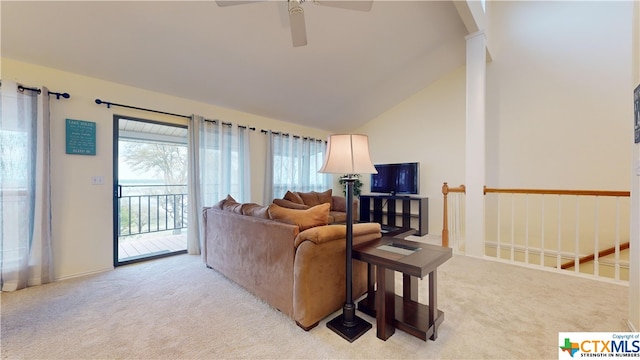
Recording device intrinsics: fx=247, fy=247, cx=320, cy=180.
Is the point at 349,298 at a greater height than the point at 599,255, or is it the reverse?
the point at 349,298

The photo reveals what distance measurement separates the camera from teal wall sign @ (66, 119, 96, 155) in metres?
2.72

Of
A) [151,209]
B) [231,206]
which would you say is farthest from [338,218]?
[151,209]

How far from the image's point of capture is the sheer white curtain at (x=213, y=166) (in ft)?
11.6

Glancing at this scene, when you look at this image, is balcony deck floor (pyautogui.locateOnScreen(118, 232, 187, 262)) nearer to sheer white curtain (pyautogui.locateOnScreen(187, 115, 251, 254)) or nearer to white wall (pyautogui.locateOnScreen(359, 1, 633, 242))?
sheer white curtain (pyautogui.locateOnScreen(187, 115, 251, 254))

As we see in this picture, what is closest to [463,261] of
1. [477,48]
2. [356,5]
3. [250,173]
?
[477,48]

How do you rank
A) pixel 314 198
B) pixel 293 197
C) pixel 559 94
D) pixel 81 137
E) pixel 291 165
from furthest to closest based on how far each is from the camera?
pixel 291 165 → pixel 314 198 → pixel 293 197 → pixel 559 94 → pixel 81 137

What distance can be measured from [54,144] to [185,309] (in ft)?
7.64

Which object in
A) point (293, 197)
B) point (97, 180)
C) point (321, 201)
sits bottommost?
point (321, 201)

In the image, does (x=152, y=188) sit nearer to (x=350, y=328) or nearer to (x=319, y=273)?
(x=319, y=273)

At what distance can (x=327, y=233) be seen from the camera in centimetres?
182

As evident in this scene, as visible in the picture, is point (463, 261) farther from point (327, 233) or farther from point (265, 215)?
point (265, 215)

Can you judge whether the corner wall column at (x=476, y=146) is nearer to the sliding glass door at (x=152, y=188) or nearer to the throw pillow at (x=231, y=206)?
the throw pillow at (x=231, y=206)

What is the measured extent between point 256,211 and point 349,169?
1.04 metres

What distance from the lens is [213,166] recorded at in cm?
384
